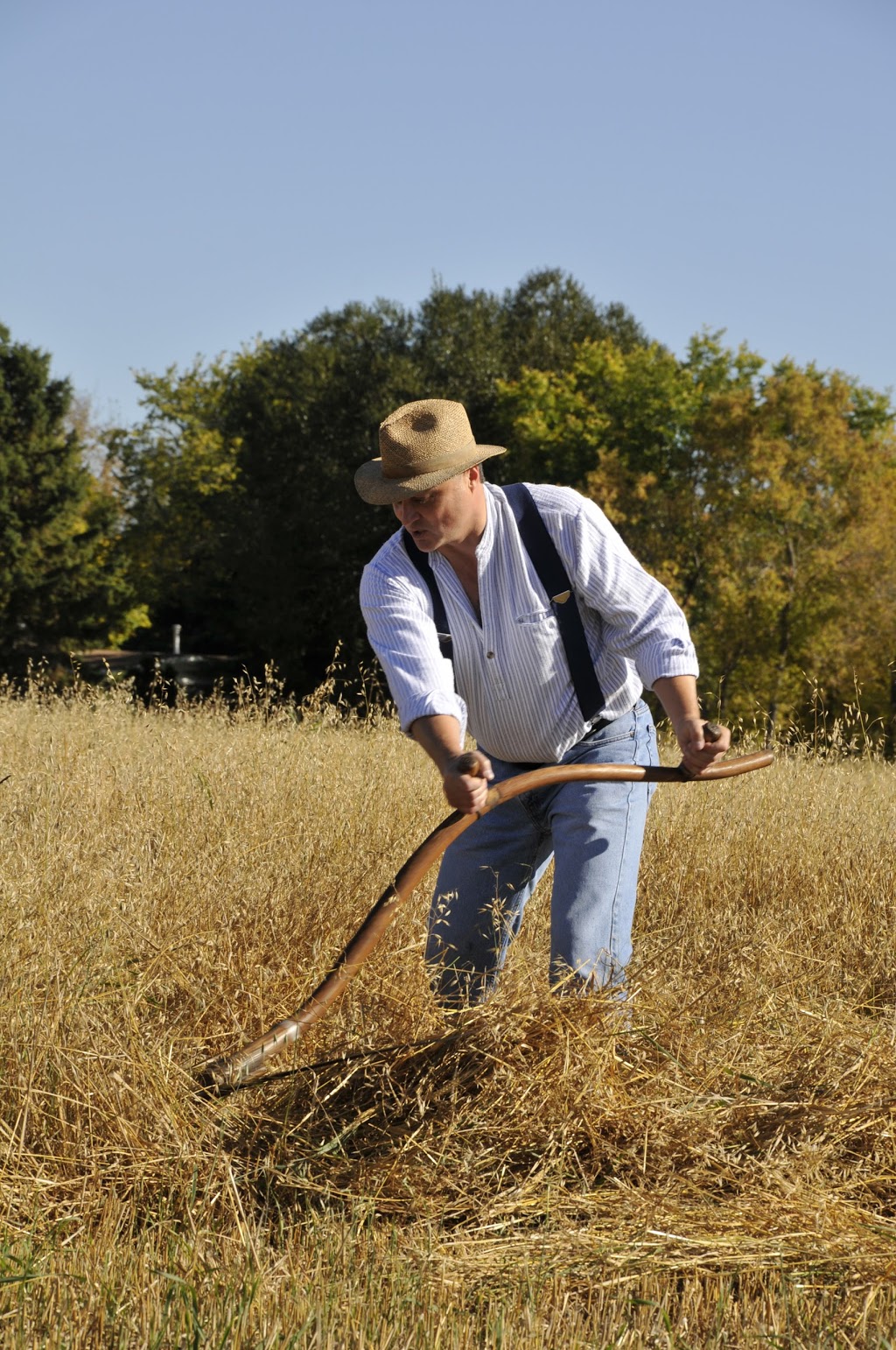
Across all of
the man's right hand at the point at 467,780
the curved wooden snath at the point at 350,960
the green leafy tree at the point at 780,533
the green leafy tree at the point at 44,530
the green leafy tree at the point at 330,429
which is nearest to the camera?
the man's right hand at the point at 467,780

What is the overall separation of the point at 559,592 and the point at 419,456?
0.50m

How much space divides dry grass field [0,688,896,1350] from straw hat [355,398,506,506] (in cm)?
124

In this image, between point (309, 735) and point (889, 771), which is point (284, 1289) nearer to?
point (309, 735)

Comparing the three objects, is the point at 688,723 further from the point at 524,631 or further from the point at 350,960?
the point at 350,960

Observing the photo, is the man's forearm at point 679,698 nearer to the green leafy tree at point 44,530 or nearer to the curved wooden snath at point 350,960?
the curved wooden snath at point 350,960

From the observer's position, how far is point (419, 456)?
308cm

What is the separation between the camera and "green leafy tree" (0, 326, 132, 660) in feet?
107

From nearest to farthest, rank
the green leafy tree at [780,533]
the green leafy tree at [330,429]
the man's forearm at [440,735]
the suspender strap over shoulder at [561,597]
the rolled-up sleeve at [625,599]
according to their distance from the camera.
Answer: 1. the man's forearm at [440,735]
2. the rolled-up sleeve at [625,599]
3. the suspender strap over shoulder at [561,597]
4. the green leafy tree at [780,533]
5. the green leafy tree at [330,429]

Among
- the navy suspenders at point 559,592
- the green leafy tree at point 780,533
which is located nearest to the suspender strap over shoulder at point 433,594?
the navy suspenders at point 559,592

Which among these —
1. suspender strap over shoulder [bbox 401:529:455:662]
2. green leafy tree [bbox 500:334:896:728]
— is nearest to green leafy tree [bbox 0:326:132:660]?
green leafy tree [bbox 500:334:896:728]

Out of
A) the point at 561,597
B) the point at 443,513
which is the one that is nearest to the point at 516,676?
the point at 561,597

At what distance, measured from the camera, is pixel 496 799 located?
9.58 ft

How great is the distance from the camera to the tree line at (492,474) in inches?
840

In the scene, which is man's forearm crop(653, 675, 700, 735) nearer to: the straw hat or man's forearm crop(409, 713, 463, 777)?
man's forearm crop(409, 713, 463, 777)
